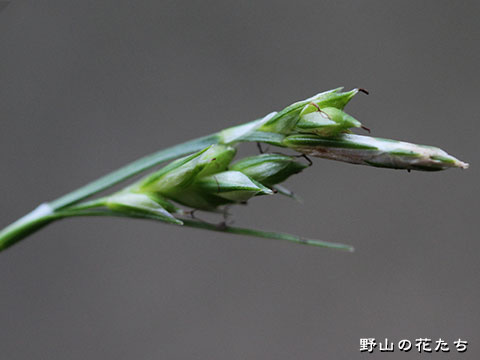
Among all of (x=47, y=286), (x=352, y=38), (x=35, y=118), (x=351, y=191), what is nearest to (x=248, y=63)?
(x=352, y=38)

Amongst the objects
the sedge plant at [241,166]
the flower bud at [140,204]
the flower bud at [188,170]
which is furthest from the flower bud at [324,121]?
the flower bud at [140,204]

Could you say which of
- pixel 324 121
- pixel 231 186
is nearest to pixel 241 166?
pixel 231 186

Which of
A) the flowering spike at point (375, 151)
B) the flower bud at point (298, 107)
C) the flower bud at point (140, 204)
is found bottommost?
the flower bud at point (140, 204)

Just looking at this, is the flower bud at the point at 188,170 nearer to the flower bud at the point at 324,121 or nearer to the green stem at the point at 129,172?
the green stem at the point at 129,172

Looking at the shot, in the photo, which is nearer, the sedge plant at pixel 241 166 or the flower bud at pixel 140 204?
the sedge plant at pixel 241 166

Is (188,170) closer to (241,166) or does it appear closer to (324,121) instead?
(241,166)

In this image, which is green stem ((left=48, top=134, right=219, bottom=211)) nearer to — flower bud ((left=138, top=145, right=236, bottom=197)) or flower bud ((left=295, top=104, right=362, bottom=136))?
flower bud ((left=138, top=145, right=236, bottom=197))

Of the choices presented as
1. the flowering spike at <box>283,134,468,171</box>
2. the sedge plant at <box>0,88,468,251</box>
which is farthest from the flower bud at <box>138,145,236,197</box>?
the flowering spike at <box>283,134,468,171</box>

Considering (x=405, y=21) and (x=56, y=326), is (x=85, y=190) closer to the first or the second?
(x=56, y=326)

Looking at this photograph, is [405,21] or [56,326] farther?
[405,21]
